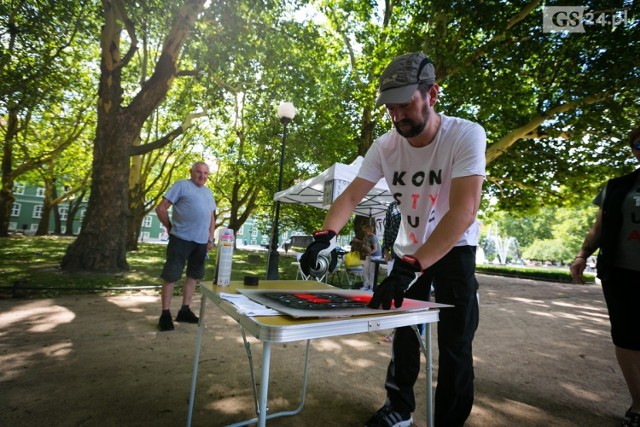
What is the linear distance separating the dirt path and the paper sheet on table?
1239 mm

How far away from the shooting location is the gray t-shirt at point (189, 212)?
4426 mm

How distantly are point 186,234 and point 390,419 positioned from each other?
342 centimetres

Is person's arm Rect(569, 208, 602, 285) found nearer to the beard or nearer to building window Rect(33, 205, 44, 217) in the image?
the beard

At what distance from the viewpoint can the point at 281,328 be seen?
1.02 metres

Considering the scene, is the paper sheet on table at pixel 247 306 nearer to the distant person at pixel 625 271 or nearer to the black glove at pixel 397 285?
the black glove at pixel 397 285

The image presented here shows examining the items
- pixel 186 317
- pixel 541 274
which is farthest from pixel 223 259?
pixel 541 274

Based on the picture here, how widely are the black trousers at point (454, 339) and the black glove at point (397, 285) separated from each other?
0.66m

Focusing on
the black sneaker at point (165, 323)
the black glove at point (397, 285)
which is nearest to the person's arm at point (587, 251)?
the black glove at point (397, 285)

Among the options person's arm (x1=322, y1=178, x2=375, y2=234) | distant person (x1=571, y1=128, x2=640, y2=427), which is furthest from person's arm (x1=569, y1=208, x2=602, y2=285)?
person's arm (x1=322, y1=178, x2=375, y2=234)

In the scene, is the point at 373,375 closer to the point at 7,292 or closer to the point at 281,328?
the point at 281,328

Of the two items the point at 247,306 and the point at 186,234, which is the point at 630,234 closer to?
the point at 247,306

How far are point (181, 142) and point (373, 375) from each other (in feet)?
80.5

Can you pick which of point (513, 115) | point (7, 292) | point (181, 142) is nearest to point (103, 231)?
point (7, 292)

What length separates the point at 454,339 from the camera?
1.82 metres
